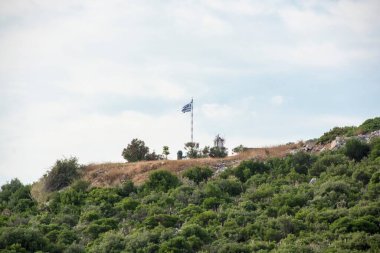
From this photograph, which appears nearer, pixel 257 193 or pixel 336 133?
pixel 257 193

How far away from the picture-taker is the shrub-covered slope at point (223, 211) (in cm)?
2900

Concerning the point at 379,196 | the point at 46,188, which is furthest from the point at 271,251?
the point at 46,188

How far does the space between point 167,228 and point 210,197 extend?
20.0 feet

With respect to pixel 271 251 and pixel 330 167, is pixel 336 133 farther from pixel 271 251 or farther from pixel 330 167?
pixel 271 251

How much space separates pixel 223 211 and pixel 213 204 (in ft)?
6.94

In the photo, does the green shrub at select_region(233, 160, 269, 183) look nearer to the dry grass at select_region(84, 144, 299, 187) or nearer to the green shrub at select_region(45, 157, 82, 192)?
the dry grass at select_region(84, 144, 299, 187)

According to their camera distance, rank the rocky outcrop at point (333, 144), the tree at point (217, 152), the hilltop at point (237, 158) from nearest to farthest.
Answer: the rocky outcrop at point (333, 144) → the hilltop at point (237, 158) → the tree at point (217, 152)

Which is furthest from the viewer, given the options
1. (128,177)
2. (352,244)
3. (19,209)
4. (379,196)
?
(128,177)

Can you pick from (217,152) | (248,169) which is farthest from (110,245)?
(217,152)

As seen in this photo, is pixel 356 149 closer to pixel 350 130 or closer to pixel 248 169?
pixel 350 130

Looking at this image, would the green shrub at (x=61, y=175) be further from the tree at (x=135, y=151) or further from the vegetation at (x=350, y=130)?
the vegetation at (x=350, y=130)

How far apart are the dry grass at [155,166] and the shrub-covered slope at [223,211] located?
2.02 metres

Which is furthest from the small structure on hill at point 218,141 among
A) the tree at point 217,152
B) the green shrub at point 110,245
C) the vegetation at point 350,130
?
the green shrub at point 110,245

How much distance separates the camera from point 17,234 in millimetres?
30844
